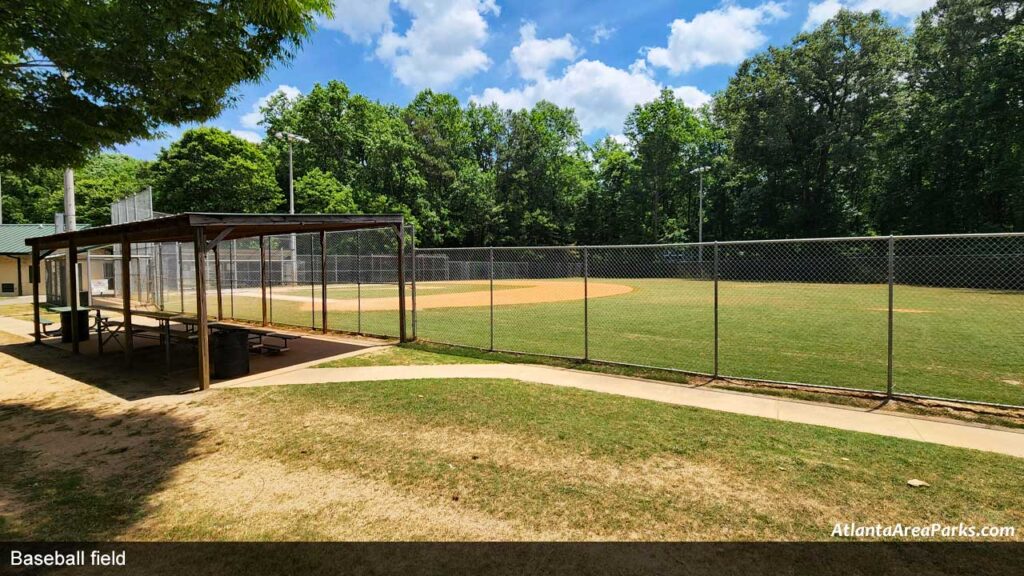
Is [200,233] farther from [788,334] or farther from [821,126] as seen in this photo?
[821,126]

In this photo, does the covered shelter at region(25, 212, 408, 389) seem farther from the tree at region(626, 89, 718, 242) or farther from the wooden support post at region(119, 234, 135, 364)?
the tree at region(626, 89, 718, 242)

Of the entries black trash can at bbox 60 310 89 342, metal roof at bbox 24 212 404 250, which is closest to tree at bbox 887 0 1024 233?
metal roof at bbox 24 212 404 250

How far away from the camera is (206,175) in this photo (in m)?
43.6

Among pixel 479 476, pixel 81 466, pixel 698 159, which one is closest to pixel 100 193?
pixel 81 466

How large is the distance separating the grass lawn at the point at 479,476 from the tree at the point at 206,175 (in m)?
43.5

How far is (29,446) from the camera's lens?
5.78 m

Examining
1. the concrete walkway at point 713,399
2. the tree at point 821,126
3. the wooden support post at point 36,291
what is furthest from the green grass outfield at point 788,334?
the tree at point 821,126

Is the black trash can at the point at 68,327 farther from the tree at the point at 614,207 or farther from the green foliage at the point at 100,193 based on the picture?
the tree at the point at 614,207

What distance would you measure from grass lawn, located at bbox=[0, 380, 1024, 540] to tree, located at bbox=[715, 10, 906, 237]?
50.2 metres

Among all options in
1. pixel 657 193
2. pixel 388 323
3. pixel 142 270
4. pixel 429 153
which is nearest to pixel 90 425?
pixel 388 323

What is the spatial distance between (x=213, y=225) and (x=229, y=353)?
7.91 ft

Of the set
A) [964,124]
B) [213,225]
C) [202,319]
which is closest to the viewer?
[202,319]

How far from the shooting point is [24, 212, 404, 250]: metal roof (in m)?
8.39
